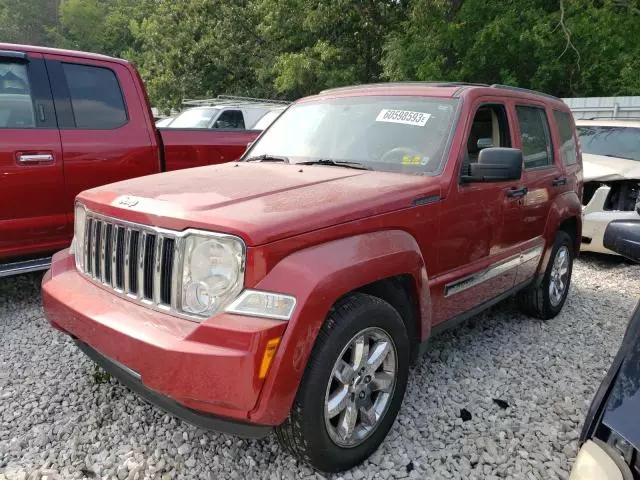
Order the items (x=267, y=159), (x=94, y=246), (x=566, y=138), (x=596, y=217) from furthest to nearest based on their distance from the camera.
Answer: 1. (x=596, y=217)
2. (x=566, y=138)
3. (x=267, y=159)
4. (x=94, y=246)

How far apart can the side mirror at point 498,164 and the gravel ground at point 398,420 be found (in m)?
1.36

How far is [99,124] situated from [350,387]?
3.41 meters

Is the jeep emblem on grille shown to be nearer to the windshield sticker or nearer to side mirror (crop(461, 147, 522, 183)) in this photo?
the windshield sticker

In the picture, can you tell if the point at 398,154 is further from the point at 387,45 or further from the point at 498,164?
the point at 387,45

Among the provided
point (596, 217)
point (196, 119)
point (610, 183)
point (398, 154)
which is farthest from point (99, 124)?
point (196, 119)

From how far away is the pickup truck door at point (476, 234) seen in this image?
3.00 metres

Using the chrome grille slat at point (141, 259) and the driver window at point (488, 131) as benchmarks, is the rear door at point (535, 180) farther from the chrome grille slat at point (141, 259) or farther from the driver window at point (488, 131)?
the chrome grille slat at point (141, 259)

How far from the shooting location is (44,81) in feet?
13.8

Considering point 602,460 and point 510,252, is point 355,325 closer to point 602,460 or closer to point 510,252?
point 602,460

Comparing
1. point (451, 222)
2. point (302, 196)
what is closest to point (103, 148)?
point (302, 196)

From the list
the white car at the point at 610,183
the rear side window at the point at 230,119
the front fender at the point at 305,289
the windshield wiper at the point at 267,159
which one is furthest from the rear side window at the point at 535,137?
the rear side window at the point at 230,119

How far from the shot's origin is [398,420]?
290 centimetres

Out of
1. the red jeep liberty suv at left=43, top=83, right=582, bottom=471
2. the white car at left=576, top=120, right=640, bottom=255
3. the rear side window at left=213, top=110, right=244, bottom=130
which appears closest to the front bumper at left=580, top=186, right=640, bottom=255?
the white car at left=576, top=120, right=640, bottom=255

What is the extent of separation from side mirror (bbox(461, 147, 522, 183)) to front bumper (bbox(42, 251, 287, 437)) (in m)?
1.62
